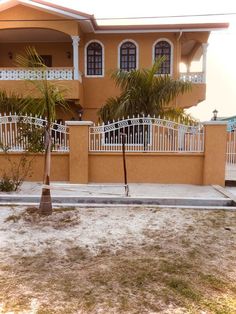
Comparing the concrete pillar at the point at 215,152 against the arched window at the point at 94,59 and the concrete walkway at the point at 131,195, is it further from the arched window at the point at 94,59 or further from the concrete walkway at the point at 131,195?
the arched window at the point at 94,59

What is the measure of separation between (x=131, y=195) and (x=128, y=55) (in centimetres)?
1019

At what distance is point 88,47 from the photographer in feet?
51.1

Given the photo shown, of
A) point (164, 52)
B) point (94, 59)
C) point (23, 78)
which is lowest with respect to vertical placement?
point (23, 78)

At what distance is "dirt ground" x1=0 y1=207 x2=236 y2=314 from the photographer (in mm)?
3145

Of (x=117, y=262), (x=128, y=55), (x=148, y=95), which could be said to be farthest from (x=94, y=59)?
(x=117, y=262)

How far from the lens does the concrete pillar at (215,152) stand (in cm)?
881

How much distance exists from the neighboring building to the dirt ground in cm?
941

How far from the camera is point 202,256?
170 inches

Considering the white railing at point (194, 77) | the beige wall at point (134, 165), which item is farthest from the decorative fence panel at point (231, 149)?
the white railing at point (194, 77)

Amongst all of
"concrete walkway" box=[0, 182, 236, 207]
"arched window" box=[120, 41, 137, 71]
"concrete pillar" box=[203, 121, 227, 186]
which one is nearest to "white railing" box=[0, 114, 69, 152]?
"concrete walkway" box=[0, 182, 236, 207]

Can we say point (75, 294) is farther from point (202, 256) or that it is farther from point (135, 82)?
point (135, 82)

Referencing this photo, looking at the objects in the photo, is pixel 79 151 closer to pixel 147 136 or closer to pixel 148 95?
pixel 147 136

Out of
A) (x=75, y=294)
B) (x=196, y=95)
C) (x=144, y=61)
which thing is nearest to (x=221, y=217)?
(x=75, y=294)

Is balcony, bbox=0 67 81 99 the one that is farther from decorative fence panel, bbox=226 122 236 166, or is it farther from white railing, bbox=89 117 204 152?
decorative fence panel, bbox=226 122 236 166
